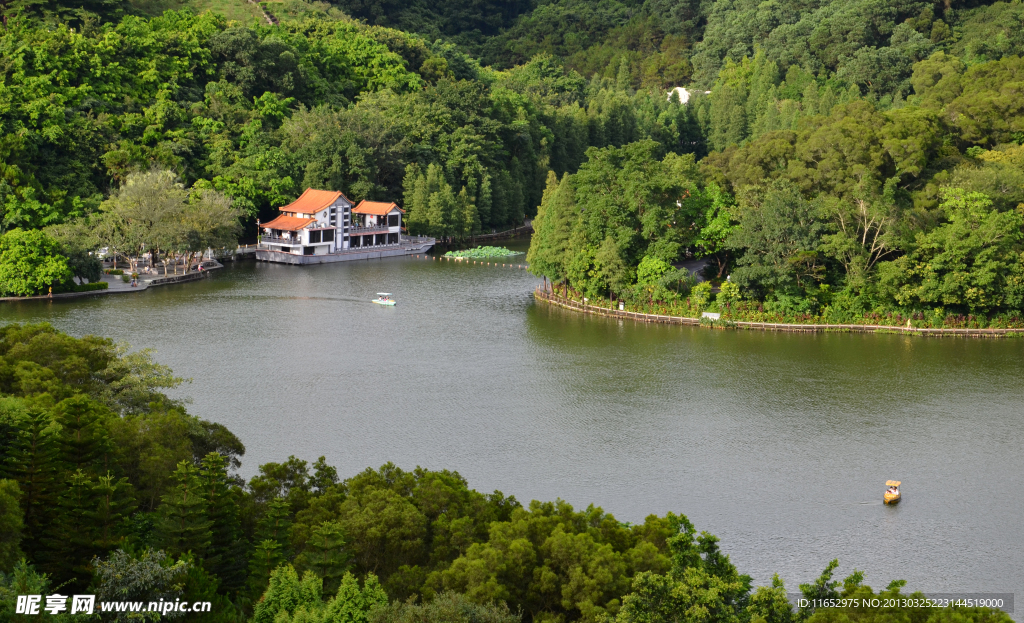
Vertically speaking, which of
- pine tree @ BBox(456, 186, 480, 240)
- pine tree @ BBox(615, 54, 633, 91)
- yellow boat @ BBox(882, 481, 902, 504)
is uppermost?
pine tree @ BBox(615, 54, 633, 91)

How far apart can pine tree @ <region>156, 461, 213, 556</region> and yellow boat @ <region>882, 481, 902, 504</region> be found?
13900 millimetres

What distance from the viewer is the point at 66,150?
180 feet

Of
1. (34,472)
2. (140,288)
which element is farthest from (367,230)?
(34,472)

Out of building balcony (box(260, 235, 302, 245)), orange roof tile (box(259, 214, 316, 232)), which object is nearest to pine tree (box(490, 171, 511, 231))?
orange roof tile (box(259, 214, 316, 232))

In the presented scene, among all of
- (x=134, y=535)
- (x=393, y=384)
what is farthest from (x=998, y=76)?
(x=134, y=535)

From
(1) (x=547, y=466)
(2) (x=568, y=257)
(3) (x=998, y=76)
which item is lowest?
(1) (x=547, y=466)

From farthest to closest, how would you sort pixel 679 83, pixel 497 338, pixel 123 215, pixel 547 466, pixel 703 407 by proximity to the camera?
pixel 679 83 → pixel 123 215 → pixel 497 338 → pixel 703 407 → pixel 547 466

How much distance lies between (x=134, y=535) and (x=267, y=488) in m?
2.61

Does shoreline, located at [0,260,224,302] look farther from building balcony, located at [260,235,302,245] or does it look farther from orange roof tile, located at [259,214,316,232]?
orange roof tile, located at [259,214,316,232]

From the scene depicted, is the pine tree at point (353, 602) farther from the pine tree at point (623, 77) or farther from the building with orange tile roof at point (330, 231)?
the pine tree at point (623, 77)

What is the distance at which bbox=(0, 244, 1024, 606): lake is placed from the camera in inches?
867

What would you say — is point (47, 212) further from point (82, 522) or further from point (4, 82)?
point (82, 522)

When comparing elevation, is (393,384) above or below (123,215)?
below

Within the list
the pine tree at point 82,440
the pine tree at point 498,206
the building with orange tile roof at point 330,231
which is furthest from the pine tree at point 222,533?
the pine tree at point 498,206
